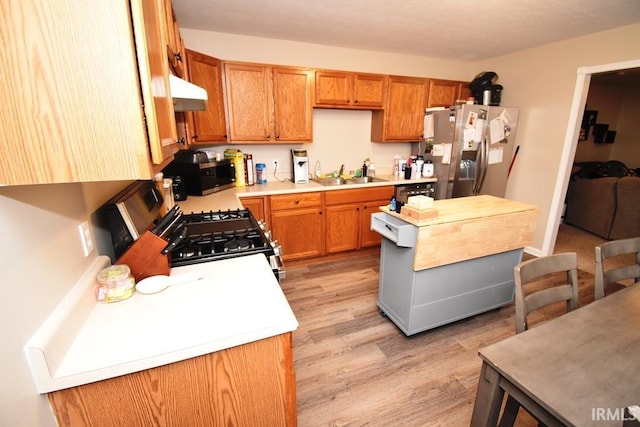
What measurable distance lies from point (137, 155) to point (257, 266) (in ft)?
2.43

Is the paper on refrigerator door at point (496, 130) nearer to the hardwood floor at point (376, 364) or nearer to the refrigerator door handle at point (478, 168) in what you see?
the refrigerator door handle at point (478, 168)

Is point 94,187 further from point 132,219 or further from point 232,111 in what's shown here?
point 232,111

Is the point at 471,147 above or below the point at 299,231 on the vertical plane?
above

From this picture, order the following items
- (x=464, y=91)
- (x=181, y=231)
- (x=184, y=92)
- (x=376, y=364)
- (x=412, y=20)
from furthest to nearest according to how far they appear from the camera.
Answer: (x=464, y=91)
(x=412, y=20)
(x=376, y=364)
(x=181, y=231)
(x=184, y=92)

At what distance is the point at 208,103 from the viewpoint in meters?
2.72

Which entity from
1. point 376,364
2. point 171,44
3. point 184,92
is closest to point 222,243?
point 184,92

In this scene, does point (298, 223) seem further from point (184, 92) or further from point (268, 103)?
point (184, 92)

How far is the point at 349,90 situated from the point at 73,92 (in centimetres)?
313

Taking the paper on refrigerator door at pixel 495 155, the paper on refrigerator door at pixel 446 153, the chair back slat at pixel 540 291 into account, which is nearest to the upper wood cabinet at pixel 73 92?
the chair back slat at pixel 540 291

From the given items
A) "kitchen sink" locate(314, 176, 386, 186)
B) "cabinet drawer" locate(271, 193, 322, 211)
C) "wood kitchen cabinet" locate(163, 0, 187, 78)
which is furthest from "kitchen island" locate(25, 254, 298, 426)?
"kitchen sink" locate(314, 176, 386, 186)

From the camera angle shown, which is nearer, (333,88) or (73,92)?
(73,92)

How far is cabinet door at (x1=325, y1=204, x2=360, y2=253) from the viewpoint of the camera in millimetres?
3307

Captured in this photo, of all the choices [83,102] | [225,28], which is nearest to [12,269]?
[83,102]

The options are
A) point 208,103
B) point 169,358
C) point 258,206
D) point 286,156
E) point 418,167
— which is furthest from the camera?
point 418,167
